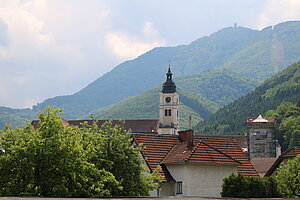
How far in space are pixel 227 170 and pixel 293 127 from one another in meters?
118

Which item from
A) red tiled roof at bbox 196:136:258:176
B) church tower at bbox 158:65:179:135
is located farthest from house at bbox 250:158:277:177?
church tower at bbox 158:65:179:135

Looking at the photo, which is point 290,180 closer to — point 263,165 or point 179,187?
point 179,187

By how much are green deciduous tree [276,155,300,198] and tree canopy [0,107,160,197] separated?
350 inches

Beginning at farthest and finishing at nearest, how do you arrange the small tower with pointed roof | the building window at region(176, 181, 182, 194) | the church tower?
the church tower < the small tower with pointed roof < the building window at region(176, 181, 182, 194)

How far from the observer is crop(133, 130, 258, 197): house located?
36.7m

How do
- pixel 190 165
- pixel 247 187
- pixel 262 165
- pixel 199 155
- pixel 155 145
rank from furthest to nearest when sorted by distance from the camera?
1. pixel 262 165
2. pixel 155 145
3. pixel 199 155
4. pixel 190 165
5. pixel 247 187

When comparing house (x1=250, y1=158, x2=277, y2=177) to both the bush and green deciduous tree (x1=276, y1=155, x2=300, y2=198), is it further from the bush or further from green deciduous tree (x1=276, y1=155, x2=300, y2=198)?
the bush

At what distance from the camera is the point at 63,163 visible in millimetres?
26672

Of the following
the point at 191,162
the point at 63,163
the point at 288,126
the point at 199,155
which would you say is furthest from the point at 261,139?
the point at 63,163

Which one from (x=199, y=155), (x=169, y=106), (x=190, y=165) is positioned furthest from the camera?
(x=169, y=106)

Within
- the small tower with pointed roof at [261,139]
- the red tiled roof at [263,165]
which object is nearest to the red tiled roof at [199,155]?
the red tiled roof at [263,165]

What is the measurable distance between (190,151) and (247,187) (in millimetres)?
6795

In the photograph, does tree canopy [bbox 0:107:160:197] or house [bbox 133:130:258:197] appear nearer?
tree canopy [bbox 0:107:160:197]

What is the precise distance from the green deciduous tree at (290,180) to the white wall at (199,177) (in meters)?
3.61
